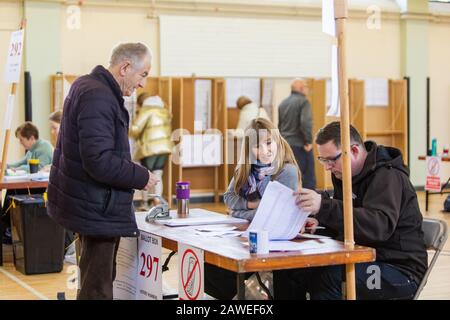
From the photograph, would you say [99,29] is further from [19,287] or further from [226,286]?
[226,286]

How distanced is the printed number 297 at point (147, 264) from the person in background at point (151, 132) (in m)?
5.61

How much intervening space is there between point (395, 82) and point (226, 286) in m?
8.30

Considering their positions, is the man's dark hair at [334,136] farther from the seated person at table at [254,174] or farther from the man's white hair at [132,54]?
the man's white hair at [132,54]

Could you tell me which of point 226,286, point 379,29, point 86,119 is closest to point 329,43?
point 379,29

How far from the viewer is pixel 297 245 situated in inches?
109

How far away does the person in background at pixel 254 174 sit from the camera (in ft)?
12.1

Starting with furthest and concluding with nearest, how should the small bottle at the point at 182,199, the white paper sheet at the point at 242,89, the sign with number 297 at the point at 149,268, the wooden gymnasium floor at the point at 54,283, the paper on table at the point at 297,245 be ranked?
the white paper sheet at the point at 242,89 → the wooden gymnasium floor at the point at 54,283 → the small bottle at the point at 182,199 → the sign with number 297 at the point at 149,268 → the paper on table at the point at 297,245

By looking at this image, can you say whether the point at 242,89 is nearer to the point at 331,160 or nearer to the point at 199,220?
the point at 199,220

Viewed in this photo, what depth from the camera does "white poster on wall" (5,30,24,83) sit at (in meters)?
5.85

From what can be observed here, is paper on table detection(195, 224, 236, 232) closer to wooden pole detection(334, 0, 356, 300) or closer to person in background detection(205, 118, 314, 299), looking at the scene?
person in background detection(205, 118, 314, 299)

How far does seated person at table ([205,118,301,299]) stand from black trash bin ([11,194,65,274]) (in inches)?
89.7

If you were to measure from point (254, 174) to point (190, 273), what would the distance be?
3.33ft

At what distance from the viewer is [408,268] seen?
9.96 feet

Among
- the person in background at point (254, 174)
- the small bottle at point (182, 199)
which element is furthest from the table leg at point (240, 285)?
the small bottle at point (182, 199)
